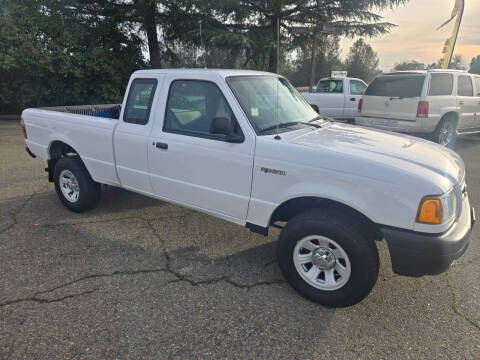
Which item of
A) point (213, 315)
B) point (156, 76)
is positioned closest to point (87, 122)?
point (156, 76)

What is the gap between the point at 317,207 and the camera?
2869 millimetres

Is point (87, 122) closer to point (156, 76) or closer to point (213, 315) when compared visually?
point (156, 76)

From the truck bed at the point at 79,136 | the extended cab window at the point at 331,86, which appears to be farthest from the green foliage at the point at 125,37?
the truck bed at the point at 79,136

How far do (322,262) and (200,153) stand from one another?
1504 mm

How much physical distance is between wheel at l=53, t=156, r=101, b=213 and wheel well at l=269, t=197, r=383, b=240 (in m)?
2.71

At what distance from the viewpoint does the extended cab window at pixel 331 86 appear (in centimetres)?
1228

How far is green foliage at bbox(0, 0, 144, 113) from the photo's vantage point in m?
12.3

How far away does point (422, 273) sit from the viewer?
2.50 m

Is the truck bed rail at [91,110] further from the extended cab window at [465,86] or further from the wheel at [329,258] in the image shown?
the extended cab window at [465,86]

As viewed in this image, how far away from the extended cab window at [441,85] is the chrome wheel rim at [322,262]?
6.76 m

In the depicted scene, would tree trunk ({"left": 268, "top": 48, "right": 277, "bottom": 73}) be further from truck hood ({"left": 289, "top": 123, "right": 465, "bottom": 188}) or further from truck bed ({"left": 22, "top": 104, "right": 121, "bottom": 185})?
truck hood ({"left": 289, "top": 123, "right": 465, "bottom": 188})

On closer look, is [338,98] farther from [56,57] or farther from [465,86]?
[56,57]

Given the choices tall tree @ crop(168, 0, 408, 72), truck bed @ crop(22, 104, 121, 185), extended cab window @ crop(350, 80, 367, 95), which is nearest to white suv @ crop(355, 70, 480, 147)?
extended cab window @ crop(350, 80, 367, 95)

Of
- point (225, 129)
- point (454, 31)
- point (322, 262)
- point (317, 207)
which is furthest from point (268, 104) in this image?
point (454, 31)
